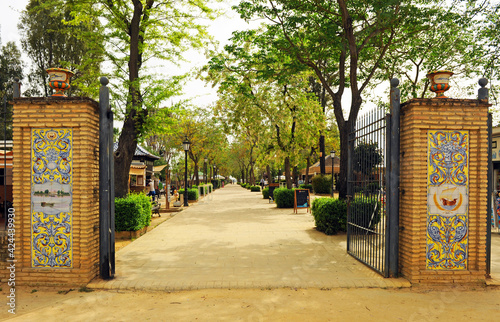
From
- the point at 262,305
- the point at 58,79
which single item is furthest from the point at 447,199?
the point at 58,79

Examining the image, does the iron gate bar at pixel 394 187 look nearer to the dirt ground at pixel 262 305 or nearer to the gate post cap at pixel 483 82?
the dirt ground at pixel 262 305

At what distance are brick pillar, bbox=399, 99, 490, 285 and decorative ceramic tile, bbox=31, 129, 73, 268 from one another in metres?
5.66

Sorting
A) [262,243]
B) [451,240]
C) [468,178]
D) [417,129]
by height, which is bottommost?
[262,243]

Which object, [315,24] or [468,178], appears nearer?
[468,178]

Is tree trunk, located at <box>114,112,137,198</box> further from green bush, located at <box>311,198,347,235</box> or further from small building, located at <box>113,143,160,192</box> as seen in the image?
small building, located at <box>113,143,160,192</box>

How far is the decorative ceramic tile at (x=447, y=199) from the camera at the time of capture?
5707 mm

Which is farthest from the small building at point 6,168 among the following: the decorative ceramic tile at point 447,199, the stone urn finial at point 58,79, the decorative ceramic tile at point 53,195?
the decorative ceramic tile at point 447,199

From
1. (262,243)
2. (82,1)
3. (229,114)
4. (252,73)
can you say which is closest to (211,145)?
(229,114)

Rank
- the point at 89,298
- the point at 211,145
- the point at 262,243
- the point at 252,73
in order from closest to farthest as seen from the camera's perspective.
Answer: the point at 89,298 < the point at 262,243 < the point at 252,73 < the point at 211,145

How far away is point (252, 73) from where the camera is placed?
521 inches

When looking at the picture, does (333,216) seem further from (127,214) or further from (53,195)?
(53,195)

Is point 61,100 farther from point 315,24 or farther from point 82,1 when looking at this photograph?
point 315,24

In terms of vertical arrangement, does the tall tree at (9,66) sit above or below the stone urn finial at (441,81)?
above

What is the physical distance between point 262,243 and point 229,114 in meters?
14.1
